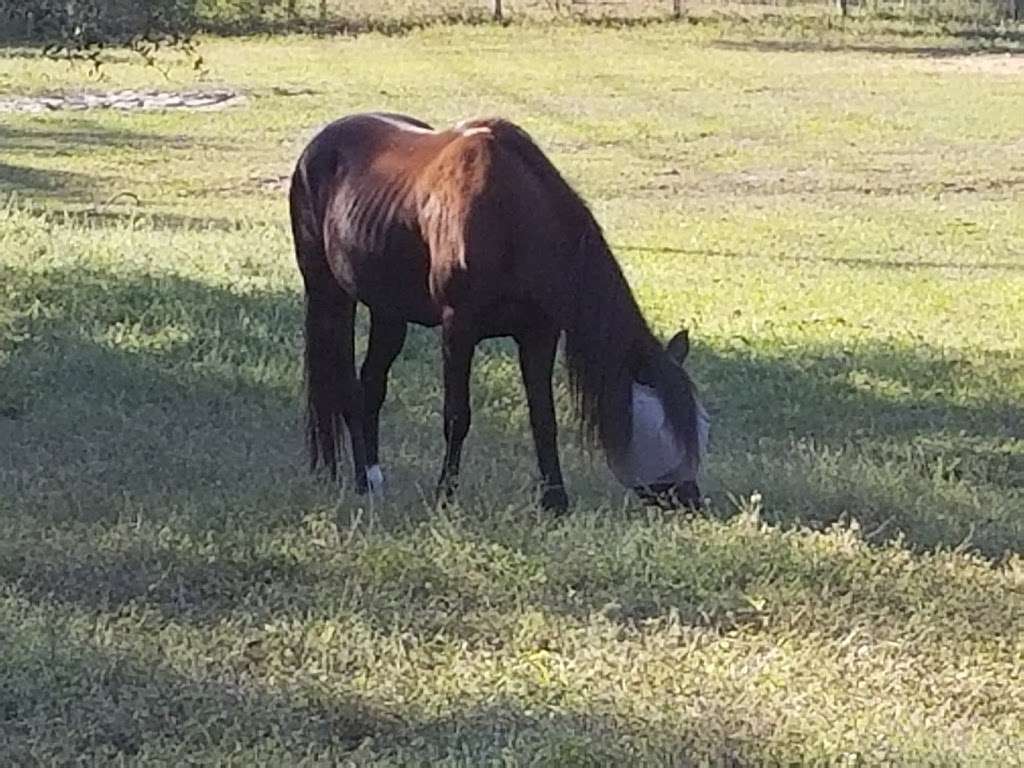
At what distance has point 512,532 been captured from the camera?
253 inches

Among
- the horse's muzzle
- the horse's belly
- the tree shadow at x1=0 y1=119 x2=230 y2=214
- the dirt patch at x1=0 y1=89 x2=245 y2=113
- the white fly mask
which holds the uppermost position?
the horse's belly

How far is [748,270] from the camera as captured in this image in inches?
550

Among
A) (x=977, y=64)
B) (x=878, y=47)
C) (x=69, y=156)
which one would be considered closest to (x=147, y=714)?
(x=69, y=156)

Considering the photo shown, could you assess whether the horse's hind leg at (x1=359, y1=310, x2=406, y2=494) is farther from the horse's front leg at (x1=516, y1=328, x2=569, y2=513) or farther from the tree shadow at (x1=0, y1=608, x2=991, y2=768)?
the tree shadow at (x1=0, y1=608, x2=991, y2=768)

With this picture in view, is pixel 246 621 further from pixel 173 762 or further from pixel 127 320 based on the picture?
pixel 127 320

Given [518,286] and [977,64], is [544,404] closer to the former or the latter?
[518,286]

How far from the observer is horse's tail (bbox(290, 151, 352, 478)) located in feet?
24.9

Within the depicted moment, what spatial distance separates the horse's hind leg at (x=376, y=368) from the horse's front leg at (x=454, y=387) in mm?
562

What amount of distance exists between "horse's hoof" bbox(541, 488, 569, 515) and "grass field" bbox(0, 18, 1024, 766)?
0.12 meters

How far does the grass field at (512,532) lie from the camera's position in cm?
448

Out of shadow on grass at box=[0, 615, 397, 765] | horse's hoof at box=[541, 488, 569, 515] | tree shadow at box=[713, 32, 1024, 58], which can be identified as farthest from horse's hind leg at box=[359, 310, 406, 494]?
tree shadow at box=[713, 32, 1024, 58]

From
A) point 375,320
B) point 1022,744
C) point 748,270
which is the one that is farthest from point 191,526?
point 748,270

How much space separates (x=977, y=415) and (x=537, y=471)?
2698 millimetres

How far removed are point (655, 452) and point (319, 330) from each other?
65.0 inches
